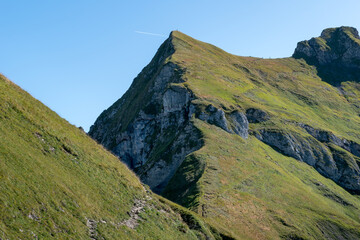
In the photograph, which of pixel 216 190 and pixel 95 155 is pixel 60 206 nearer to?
pixel 95 155

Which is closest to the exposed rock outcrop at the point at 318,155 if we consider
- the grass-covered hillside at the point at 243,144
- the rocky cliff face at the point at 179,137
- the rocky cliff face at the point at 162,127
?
the rocky cliff face at the point at 179,137

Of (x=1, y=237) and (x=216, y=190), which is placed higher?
(x=216, y=190)

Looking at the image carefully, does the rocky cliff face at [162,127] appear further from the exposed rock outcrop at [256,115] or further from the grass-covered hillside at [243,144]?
the exposed rock outcrop at [256,115]

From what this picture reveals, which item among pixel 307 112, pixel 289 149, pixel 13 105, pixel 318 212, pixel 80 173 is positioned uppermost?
pixel 307 112

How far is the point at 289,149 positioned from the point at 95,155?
3168 inches

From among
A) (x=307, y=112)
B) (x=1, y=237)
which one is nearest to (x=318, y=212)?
(x=1, y=237)

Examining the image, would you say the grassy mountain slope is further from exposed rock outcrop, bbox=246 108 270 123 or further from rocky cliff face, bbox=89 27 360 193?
exposed rock outcrop, bbox=246 108 270 123

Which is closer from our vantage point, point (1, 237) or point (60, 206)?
point (1, 237)

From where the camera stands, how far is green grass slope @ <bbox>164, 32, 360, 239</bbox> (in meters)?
60.5

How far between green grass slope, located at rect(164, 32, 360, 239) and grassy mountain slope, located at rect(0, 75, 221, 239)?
52.3 ft

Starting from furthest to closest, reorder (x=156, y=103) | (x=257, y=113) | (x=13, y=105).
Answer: (x=156, y=103) < (x=257, y=113) < (x=13, y=105)

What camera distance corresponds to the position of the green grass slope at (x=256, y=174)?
2381 inches

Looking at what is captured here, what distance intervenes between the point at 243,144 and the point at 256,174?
16.3 meters

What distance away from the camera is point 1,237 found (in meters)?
18.2
